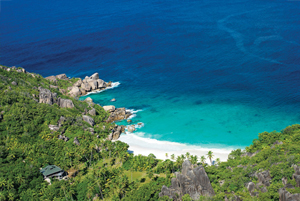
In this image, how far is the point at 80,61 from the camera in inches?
7485

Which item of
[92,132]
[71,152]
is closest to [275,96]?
[92,132]

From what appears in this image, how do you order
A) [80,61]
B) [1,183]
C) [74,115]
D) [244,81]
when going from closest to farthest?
1. [1,183]
2. [74,115]
3. [244,81]
4. [80,61]

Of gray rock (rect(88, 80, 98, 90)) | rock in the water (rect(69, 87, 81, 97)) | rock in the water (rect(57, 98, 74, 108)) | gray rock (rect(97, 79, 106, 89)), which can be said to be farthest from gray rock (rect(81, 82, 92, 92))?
rock in the water (rect(57, 98, 74, 108))

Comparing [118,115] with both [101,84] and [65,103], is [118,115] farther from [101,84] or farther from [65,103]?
[101,84]

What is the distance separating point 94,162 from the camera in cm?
8969

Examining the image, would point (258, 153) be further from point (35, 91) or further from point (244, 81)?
point (35, 91)

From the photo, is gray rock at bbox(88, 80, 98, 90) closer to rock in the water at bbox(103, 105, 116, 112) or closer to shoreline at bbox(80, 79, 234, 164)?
rock in the water at bbox(103, 105, 116, 112)

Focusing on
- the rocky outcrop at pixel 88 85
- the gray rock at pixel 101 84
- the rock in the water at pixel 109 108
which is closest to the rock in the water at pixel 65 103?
the rock in the water at pixel 109 108

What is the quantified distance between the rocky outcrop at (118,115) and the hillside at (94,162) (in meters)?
1.00

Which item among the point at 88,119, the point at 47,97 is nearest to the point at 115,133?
the point at 88,119

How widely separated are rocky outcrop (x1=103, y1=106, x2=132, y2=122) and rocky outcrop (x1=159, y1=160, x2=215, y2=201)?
56.2 metres

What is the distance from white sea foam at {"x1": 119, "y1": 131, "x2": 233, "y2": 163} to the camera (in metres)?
97.0

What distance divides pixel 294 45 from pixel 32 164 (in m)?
156

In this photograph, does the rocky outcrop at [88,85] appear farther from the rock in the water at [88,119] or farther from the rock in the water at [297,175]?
the rock in the water at [297,175]
